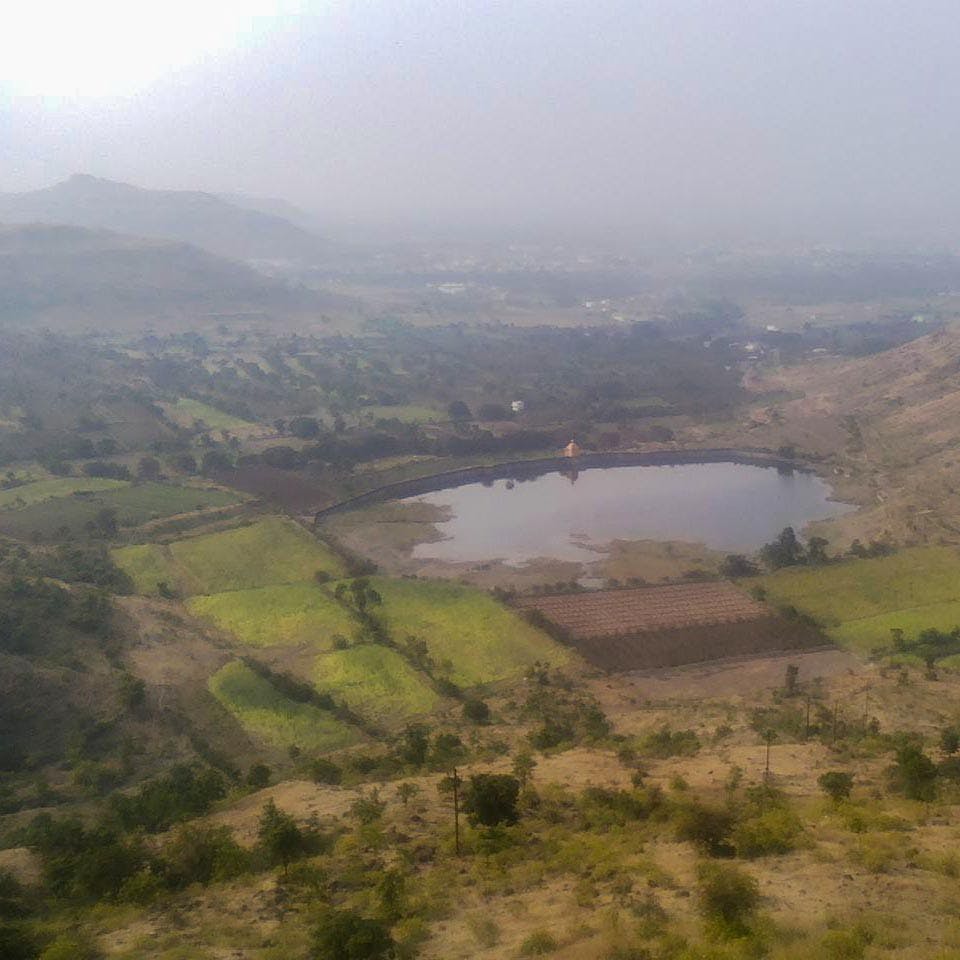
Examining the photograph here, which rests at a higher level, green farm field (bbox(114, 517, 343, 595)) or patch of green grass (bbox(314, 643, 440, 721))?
green farm field (bbox(114, 517, 343, 595))

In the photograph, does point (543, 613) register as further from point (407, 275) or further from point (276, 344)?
point (407, 275)

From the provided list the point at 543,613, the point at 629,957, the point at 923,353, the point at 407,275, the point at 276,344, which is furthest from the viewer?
the point at 407,275

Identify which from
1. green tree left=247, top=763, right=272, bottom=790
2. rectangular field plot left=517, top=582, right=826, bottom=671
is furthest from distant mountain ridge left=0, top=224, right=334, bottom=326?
green tree left=247, top=763, right=272, bottom=790

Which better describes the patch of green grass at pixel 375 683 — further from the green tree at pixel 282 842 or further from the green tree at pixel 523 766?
the green tree at pixel 282 842

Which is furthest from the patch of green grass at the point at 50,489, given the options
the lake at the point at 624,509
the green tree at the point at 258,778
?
the green tree at the point at 258,778

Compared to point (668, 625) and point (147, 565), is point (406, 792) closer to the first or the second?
point (668, 625)

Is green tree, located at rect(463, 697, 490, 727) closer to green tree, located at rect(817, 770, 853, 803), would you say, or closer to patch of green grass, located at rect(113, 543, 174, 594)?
green tree, located at rect(817, 770, 853, 803)

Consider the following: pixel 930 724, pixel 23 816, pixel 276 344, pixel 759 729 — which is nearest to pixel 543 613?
pixel 759 729
